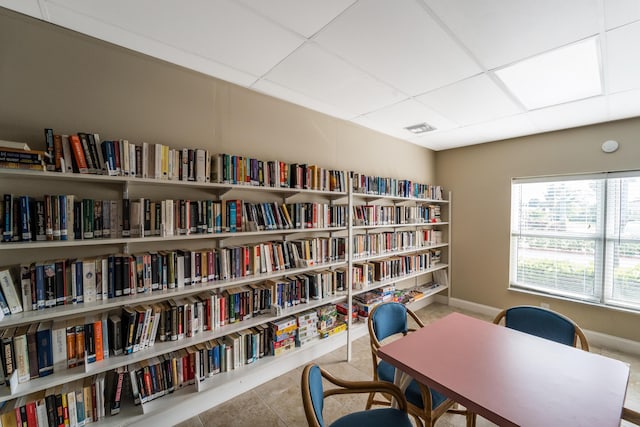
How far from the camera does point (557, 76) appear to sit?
84.7 inches

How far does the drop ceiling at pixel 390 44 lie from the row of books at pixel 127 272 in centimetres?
150

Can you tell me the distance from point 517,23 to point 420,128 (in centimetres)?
194

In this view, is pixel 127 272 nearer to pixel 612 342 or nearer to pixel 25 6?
pixel 25 6

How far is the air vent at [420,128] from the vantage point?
11.1ft

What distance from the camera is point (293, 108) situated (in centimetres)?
285

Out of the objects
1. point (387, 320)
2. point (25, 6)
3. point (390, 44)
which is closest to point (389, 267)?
point (387, 320)

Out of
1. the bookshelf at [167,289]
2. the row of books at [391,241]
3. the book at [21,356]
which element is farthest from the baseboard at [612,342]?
the book at [21,356]

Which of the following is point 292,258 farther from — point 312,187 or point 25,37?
point 25,37

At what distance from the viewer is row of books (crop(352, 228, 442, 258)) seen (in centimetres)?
328

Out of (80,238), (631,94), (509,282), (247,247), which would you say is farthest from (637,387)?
(80,238)

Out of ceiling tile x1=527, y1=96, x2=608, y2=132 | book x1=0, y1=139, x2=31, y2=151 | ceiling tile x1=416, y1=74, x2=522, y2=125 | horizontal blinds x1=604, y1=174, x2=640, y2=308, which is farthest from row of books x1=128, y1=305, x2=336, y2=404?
horizontal blinds x1=604, y1=174, x2=640, y2=308

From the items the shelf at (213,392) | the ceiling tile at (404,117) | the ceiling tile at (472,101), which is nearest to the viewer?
the shelf at (213,392)

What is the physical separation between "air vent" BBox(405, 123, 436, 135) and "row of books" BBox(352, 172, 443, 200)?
707 mm

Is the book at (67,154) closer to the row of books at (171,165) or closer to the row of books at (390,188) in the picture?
the row of books at (171,165)
